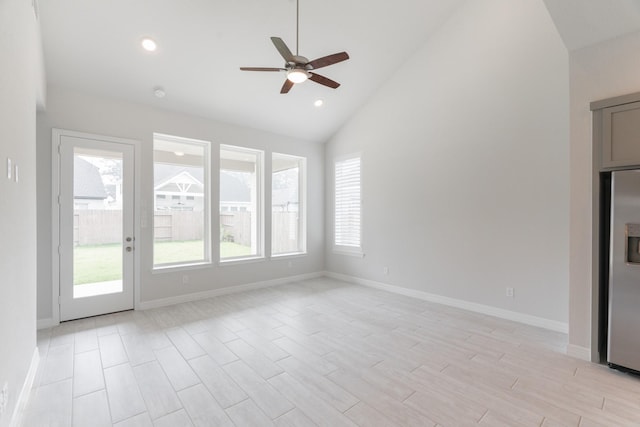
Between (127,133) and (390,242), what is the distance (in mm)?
4528

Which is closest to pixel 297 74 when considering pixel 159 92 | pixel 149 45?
pixel 149 45

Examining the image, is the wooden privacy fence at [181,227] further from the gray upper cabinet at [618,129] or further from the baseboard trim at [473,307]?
the gray upper cabinet at [618,129]

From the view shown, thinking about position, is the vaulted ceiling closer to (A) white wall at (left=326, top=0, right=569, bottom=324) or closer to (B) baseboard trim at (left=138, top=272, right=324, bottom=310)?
(A) white wall at (left=326, top=0, right=569, bottom=324)

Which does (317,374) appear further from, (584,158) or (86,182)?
(86,182)

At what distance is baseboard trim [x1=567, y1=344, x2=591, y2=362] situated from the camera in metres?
2.80

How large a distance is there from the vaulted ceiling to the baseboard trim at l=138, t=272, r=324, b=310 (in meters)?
2.96

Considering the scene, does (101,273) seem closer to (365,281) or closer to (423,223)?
(365,281)

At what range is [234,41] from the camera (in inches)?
147

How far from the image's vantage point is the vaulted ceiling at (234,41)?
9.75ft

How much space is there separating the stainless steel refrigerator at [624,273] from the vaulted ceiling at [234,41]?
145 centimetres

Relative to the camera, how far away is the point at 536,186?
365 cm

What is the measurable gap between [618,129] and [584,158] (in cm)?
32

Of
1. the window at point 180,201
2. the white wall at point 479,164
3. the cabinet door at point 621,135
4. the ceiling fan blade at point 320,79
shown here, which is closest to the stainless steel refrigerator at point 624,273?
the cabinet door at point 621,135

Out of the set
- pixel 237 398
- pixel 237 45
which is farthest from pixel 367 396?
pixel 237 45
